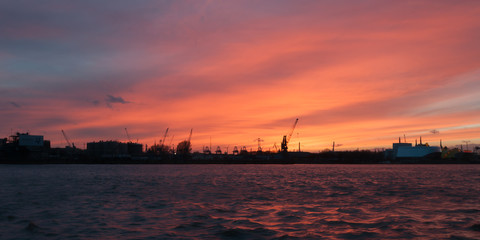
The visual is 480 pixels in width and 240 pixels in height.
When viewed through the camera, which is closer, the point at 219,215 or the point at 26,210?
the point at 219,215

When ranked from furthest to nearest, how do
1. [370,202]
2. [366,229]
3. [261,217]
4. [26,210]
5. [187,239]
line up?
1. [370,202]
2. [26,210]
3. [261,217]
4. [366,229]
5. [187,239]

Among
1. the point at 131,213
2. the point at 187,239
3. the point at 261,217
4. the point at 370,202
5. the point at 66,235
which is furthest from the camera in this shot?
the point at 370,202

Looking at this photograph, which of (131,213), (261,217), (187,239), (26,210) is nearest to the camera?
(187,239)

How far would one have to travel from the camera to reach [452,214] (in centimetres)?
2941

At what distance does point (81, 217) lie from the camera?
28.5m

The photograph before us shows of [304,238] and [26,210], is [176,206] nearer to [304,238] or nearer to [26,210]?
[26,210]

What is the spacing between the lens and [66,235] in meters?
21.9

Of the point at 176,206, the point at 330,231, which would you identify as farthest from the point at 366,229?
the point at 176,206

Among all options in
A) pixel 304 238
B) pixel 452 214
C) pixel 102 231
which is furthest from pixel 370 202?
pixel 102 231

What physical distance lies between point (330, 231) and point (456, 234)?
741cm

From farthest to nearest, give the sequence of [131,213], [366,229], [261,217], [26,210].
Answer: [26,210], [131,213], [261,217], [366,229]

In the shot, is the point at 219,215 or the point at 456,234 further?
the point at 219,215

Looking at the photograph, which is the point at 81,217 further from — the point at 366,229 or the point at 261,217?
the point at 366,229

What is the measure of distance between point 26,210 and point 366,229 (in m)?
29.4
